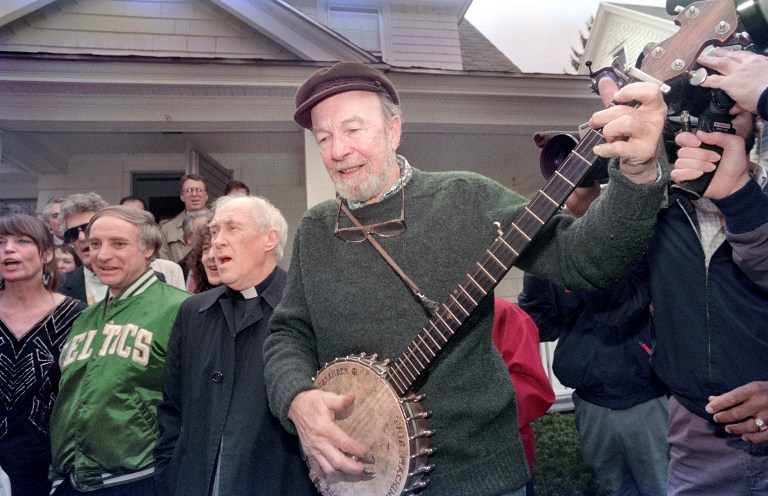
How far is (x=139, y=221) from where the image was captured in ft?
10.5

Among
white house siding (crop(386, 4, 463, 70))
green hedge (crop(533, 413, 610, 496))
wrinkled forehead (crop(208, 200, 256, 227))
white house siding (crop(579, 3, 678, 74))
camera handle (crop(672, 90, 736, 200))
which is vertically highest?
white house siding (crop(579, 3, 678, 74))

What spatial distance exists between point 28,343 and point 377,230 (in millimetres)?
2497

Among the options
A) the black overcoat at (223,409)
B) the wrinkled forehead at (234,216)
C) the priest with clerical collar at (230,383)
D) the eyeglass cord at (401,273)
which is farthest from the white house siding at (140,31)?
the eyeglass cord at (401,273)

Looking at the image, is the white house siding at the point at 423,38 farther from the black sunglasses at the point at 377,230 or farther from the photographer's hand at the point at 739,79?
the photographer's hand at the point at 739,79

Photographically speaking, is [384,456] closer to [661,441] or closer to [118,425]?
[118,425]

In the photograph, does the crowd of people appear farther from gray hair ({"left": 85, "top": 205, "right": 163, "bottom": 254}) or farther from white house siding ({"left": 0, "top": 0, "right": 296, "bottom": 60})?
white house siding ({"left": 0, "top": 0, "right": 296, "bottom": 60})

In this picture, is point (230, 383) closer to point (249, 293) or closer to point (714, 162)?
point (249, 293)

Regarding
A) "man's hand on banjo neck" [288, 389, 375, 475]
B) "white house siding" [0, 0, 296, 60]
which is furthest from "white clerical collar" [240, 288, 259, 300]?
"white house siding" [0, 0, 296, 60]

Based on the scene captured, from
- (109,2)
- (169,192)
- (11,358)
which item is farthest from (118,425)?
(109,2)

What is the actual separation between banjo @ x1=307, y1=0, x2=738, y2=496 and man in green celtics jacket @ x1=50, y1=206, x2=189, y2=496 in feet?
4.40

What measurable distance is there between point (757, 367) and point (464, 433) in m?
0.96

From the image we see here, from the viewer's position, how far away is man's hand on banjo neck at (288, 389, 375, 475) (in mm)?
1509

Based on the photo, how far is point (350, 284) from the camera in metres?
1.71

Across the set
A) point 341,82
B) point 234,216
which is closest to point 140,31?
point 234,216
